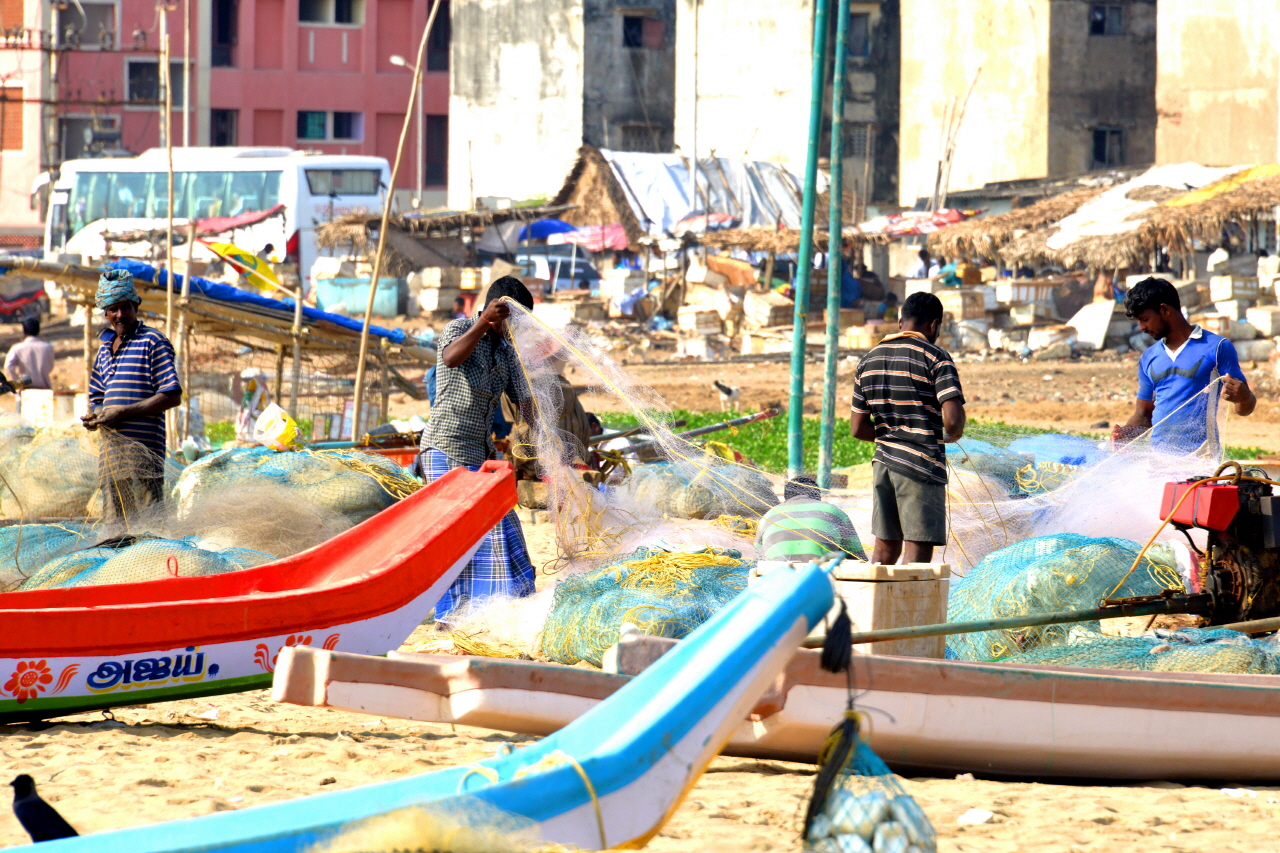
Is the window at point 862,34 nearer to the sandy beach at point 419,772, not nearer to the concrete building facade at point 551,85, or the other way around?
the concrete building facade at point 551,85

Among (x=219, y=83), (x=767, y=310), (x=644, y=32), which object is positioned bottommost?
(x=767, y=310)

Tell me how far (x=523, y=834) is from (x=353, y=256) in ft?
87.7

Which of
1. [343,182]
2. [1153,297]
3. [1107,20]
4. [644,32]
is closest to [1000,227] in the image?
[1107,20]

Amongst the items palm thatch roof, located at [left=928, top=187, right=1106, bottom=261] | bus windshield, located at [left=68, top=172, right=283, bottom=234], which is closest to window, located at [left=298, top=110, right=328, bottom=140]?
bus windshield, located at [left=68, top=172, right=283, bottom=234]

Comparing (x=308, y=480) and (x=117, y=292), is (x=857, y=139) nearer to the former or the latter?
(x=308, y=480)

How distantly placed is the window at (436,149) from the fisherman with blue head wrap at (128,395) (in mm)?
35174

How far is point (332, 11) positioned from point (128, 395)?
118 ft

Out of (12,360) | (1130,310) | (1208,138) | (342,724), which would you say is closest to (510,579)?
(342,724)

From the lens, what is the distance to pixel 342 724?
4707 mm

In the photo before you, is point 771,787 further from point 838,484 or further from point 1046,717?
point 838,484

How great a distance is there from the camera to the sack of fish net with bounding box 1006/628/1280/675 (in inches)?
183

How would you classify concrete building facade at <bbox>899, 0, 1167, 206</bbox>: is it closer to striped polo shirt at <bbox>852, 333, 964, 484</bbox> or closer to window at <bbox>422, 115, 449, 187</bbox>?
window at <bbox>422, 115, 449, 187</bbox>

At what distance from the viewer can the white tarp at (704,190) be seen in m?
29.6

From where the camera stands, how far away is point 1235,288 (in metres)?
20.4
